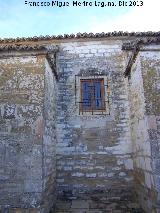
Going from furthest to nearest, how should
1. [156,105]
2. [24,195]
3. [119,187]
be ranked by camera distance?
[119,187] → [156,105] → [24,195]

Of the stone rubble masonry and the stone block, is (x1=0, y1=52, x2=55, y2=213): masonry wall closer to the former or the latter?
the stone rubble masonry

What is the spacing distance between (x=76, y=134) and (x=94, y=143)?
0.55 m

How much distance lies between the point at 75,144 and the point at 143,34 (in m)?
3.88

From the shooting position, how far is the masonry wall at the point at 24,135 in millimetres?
4871

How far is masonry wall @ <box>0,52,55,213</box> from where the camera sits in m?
4.87

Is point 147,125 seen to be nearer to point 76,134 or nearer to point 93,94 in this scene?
point 76,134

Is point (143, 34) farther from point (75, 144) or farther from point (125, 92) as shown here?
point (75, 144)

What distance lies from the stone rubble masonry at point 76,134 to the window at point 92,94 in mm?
224

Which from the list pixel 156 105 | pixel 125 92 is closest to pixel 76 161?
pixel 125 92

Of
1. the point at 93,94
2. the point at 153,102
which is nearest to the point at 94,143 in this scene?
the point at 93,94

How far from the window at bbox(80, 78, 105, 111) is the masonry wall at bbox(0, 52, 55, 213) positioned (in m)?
1.98

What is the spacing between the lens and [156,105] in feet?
17.0

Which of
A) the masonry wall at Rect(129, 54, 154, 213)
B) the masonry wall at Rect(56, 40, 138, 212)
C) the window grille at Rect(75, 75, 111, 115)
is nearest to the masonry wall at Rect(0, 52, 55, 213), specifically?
the masonry wall at Rect(56, 40, 138, 212)

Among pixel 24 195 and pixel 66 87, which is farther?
pixel 66 87
